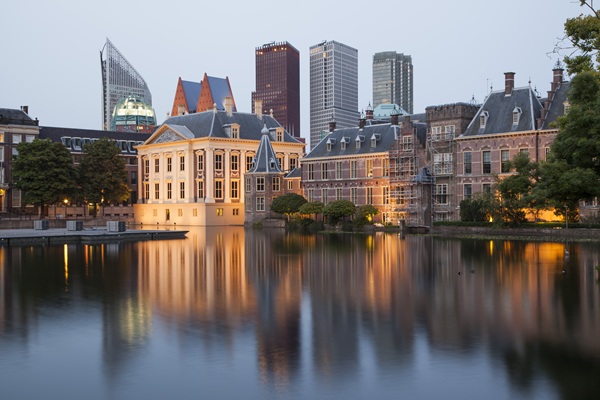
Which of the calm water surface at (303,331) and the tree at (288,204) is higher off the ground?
the tree at (288,204)

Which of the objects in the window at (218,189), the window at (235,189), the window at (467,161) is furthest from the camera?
the window at (235,189)

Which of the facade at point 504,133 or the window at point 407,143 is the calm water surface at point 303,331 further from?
the window at point 407,143

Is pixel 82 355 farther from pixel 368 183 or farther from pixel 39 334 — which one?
pixel 368 183

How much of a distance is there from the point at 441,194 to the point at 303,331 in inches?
2286

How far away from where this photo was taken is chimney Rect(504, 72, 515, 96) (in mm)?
71375

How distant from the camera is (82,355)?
17.2 metres

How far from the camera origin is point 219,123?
106 meters

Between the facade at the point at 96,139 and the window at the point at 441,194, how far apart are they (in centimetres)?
5799

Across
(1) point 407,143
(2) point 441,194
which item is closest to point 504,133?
(2) point 441,194

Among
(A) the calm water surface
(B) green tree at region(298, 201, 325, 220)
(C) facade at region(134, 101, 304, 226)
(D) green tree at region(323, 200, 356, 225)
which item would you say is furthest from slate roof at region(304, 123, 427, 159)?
(A) the calm water surface

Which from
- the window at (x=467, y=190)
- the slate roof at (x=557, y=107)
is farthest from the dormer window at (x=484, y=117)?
the slate roof at (x=557, y=107)

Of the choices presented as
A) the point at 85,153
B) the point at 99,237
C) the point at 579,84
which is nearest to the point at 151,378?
the point at 579,84

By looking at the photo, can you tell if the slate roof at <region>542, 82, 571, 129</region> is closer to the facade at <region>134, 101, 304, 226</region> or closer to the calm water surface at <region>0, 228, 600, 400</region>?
the calm water surface at <region>0, 228, 600, 400</region>

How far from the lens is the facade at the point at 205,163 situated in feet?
342
